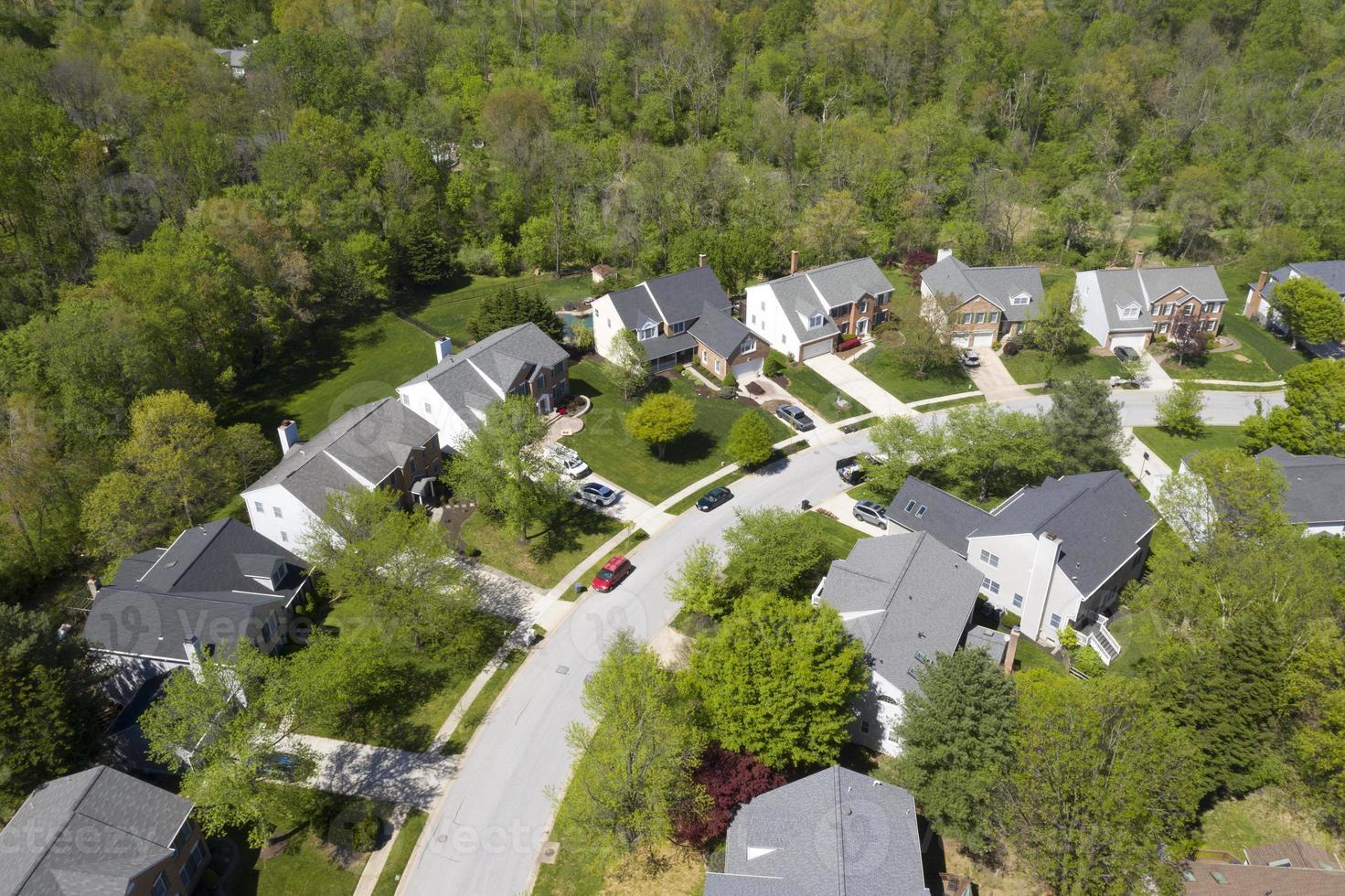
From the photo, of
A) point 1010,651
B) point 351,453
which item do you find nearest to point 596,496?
point 351,453

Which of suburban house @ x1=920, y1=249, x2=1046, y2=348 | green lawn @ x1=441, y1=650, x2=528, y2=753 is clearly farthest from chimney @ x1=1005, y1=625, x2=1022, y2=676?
suburban house @ x1=920, y1=249, x2=1046, y2=348

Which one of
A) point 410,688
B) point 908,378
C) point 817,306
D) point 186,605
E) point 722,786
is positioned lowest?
point 908,378

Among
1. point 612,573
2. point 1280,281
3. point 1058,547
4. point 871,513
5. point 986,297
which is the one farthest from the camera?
point 1280,281

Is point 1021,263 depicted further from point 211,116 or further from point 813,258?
point 211,116

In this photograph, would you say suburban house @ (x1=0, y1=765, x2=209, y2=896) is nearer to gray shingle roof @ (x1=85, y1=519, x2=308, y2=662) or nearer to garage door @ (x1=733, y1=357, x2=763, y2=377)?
gray shingle roof @ (x1=85, y1=519, x2=308, y2=662)

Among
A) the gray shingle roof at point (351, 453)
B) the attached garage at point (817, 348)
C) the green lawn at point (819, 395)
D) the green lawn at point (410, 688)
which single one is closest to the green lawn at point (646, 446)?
the green lawn at point (819, 395)

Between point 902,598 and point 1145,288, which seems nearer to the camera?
point 902,598

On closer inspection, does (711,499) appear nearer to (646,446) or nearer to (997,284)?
(646,446)
